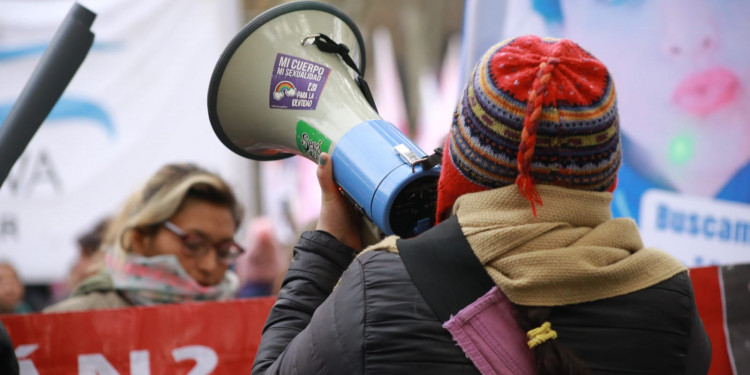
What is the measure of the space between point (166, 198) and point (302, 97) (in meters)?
1.10

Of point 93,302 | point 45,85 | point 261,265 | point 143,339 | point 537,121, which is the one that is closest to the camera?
point 537,121

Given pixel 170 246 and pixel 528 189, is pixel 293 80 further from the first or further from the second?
pixel 170 246

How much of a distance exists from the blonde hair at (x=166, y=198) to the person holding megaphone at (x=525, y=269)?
1.60 meters

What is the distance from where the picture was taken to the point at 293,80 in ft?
5.81

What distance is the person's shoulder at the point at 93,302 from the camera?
243 cm

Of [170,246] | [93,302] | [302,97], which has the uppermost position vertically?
[302,97]

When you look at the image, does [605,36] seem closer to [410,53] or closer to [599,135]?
[599,135]

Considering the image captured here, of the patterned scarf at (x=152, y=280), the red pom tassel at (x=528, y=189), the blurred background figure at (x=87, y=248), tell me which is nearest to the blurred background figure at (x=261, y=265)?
the blurred background figure at (x=87, y=248)

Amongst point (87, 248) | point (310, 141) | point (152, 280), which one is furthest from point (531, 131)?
point (87, 248)

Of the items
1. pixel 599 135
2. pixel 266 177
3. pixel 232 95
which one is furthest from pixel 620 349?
pixel 266 177

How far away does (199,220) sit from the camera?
8.87 ft

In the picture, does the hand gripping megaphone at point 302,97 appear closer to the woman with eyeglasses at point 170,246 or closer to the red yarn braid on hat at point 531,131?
the red yarn braid on hat at point 531,131

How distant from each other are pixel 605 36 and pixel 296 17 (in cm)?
147

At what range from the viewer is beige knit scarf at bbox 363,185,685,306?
1087mm
